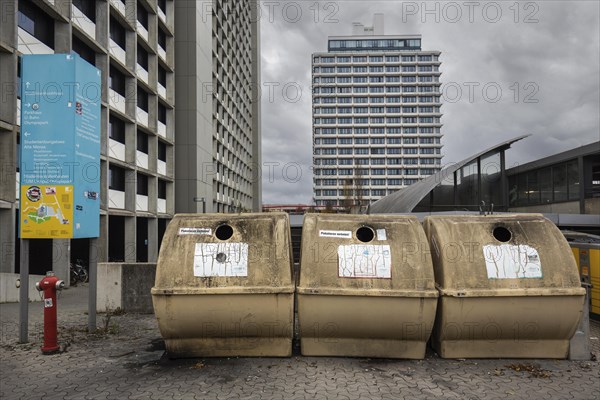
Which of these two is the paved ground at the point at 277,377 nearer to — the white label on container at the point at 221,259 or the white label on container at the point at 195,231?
the white label on container at the point at 221,259

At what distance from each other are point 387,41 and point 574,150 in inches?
3907

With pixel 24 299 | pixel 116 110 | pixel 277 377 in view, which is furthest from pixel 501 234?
pixel 116 110

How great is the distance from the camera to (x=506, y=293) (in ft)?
15.1

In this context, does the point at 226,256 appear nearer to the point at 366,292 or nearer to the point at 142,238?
the point at 366,292

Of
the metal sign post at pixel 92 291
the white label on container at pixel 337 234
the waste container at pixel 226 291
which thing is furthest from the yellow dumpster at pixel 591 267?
the metal sign post at pixel 92 291

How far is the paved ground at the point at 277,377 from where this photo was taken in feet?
13.0

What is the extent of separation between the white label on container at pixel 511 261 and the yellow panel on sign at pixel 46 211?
5.62 m

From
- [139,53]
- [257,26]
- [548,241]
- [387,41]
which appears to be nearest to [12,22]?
[139,53]

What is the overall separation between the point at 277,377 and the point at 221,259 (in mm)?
1420

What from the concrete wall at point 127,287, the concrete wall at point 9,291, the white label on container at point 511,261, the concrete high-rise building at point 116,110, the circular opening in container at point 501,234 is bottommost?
the concrete wall at point 9,291

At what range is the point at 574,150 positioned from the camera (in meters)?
23.6

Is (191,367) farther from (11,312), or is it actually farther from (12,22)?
(12,22)

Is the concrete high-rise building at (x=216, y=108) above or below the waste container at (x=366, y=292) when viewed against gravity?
above

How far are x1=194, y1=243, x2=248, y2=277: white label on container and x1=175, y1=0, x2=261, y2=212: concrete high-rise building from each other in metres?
25.3
